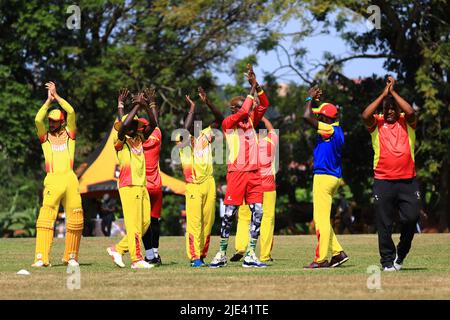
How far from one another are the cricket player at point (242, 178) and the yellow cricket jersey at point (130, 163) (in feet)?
4.02

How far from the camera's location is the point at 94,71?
4534cm

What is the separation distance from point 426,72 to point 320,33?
441 cm

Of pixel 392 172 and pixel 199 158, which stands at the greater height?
pixel 199 158

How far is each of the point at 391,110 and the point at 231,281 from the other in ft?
11.1

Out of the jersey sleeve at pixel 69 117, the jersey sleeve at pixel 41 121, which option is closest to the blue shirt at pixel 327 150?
the jersey sleeve at pixel 69 117

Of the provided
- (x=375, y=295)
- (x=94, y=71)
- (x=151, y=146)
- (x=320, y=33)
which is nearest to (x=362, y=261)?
(x=151, y=146)

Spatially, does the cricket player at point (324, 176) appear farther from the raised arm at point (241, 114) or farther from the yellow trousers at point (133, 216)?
the yellow trousers at point (133, 216)

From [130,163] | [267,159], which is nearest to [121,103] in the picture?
[130,163]

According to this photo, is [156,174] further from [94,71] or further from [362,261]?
[94,71]

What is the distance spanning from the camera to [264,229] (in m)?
18.3

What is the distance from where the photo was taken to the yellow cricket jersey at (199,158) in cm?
1734

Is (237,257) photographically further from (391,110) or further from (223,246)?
(391,110)

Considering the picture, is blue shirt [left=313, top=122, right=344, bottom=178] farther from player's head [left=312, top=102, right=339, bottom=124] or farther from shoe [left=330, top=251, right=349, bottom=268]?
shoe [left=330, top=251, right=349, bottom=268]
